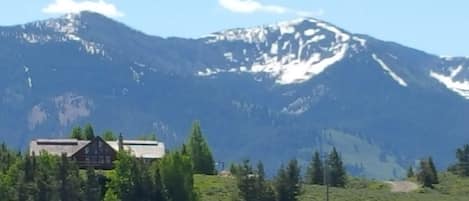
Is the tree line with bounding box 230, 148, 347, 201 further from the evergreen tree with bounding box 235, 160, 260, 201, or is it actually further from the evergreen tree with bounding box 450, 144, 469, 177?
the evergreen tree with bounding box 450, 144, 469, 177

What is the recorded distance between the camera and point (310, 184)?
167250 millimetres

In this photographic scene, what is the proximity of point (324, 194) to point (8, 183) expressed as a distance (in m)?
38.8

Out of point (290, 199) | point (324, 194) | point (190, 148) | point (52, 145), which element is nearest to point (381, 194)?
point (324, 194)

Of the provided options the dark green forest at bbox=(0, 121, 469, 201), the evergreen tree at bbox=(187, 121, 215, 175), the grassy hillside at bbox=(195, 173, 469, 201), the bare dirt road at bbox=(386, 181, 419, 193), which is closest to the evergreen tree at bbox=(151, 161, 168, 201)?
the dark green forest at bbox=(0, 121, 469, 201)

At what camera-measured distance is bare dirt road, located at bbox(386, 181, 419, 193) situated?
16488cm

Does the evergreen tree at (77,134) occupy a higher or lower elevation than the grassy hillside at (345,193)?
higher

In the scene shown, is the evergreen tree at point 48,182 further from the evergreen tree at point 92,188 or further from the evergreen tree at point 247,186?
the evergreen tree at point 247,186

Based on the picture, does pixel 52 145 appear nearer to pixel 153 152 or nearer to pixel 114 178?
pixel 153 152

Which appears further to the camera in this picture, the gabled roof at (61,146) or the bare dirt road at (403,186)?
the gabled roof at (61,146)

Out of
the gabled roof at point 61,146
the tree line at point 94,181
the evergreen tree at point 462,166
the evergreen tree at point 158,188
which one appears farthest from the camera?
the evergreen tree at point 462,166

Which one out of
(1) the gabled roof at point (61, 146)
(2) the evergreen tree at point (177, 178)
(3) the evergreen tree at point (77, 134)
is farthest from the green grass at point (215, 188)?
(3) the evergreen tree at point (77, 134)

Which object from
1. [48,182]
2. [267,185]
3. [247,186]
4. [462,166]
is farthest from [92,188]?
[462,166]

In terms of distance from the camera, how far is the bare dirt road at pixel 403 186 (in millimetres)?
164875

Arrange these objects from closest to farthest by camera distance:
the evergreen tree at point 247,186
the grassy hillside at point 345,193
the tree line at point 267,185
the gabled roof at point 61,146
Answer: the evergreen tree at point 247,186, the tree line at point 267,185, the grassy hillside at point 345,193, the gabled roof at point 61,146
